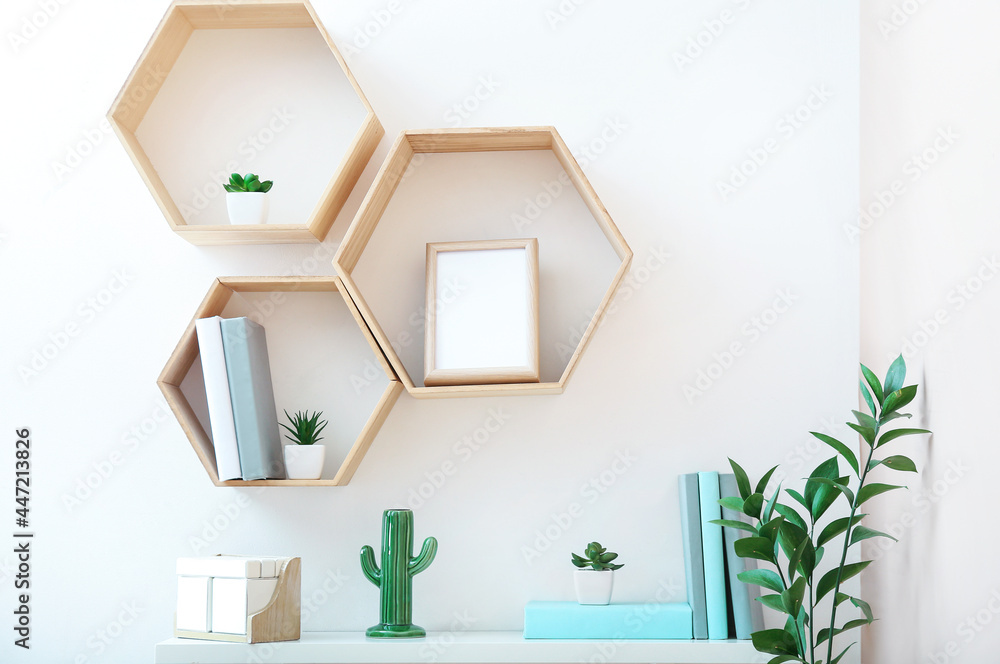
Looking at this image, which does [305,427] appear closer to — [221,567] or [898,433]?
[221,567]

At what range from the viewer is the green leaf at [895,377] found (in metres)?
1.31

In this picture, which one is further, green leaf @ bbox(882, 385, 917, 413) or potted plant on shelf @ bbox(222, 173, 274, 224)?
potted plant on shelf @ bbox(222, 173, 274, 224)

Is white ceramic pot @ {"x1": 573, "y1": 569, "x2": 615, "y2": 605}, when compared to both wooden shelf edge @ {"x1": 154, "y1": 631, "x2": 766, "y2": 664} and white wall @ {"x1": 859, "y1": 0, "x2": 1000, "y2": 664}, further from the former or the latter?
white wall @ {"x1": 859, "y1": 0, "x2": 1000, "y2": 664}

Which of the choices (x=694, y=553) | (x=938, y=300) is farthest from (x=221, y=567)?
(x=938, y=300)

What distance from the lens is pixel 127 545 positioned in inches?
64.7

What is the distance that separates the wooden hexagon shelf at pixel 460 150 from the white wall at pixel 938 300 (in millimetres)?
472

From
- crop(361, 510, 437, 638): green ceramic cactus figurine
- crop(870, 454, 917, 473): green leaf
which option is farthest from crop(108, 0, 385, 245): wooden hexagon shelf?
crop(870, 454, 917, 473): green leaf

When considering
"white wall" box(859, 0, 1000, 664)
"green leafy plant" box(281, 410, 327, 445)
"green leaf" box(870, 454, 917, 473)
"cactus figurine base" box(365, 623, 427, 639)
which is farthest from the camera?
"green leafy plant" box(281, 410, 327, 445)

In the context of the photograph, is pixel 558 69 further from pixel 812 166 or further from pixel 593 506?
pixel 593 506

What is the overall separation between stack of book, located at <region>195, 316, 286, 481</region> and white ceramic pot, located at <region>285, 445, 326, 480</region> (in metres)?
0.03

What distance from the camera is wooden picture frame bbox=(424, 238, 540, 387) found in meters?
1.52

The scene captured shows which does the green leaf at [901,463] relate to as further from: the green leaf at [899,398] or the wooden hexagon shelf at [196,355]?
the wooden hexagon shelf at [196,355]

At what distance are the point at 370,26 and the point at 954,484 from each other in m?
1.33

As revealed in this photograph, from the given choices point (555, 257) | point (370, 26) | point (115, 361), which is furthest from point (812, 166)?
point (115, 361)
